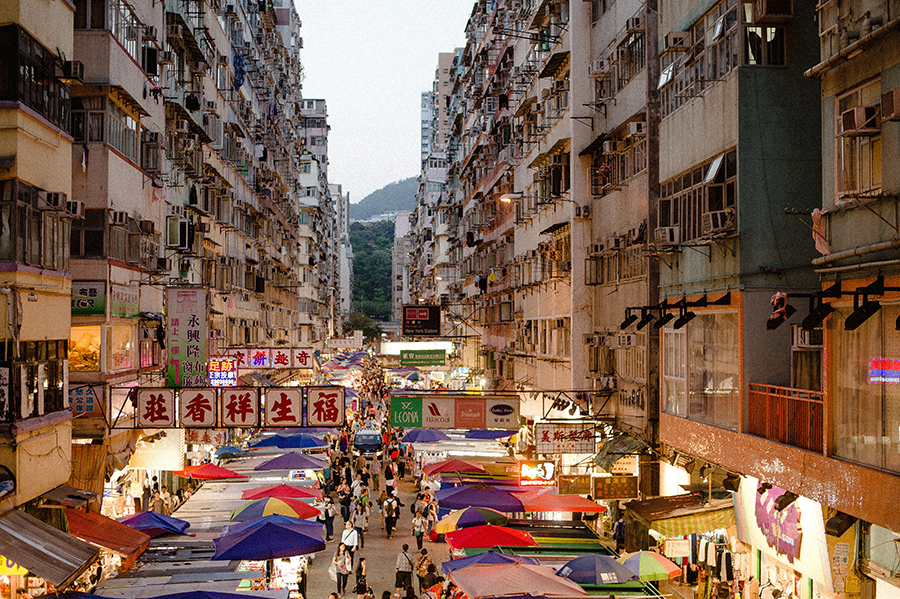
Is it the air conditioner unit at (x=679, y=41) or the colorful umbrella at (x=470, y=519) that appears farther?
the colorful umbrella at (x=470, y=519)

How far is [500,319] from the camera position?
4094 cm

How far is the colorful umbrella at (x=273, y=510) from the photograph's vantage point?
1802 centimetres

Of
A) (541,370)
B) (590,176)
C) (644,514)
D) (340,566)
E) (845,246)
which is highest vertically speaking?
(590,176)

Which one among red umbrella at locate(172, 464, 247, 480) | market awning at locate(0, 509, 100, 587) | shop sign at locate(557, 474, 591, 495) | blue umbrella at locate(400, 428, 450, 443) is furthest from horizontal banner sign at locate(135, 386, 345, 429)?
blue umbrella at locate(400, 428, 450, 443)

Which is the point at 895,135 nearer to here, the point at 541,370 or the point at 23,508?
the point at 23,508

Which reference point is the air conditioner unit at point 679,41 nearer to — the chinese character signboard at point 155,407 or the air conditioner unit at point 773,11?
the air conditioner unit at point 773,11

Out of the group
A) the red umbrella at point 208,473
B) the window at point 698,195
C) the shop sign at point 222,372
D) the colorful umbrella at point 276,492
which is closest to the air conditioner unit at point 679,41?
the window at point 698,195

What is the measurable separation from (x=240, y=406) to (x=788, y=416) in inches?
412

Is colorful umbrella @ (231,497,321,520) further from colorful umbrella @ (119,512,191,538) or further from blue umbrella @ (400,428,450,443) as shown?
blue umbrella @ (400,428,450,443)

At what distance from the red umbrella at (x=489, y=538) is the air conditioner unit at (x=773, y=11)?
9.85 meters

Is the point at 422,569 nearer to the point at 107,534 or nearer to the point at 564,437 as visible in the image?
the point at 564,437

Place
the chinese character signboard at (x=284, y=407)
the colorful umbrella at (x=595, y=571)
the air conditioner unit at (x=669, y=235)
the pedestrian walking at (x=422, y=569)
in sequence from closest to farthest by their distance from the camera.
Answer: the colorful umbrella at (x=595, y=571) → the air conditioner unit at (x=669, y=235) → the chinese character signboard at (x=284, y=407) → the pedestrian walking at (x=422, y=569)

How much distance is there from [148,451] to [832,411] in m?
17.3

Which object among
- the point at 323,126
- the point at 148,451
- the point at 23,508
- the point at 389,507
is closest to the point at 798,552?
the point at 23,508
